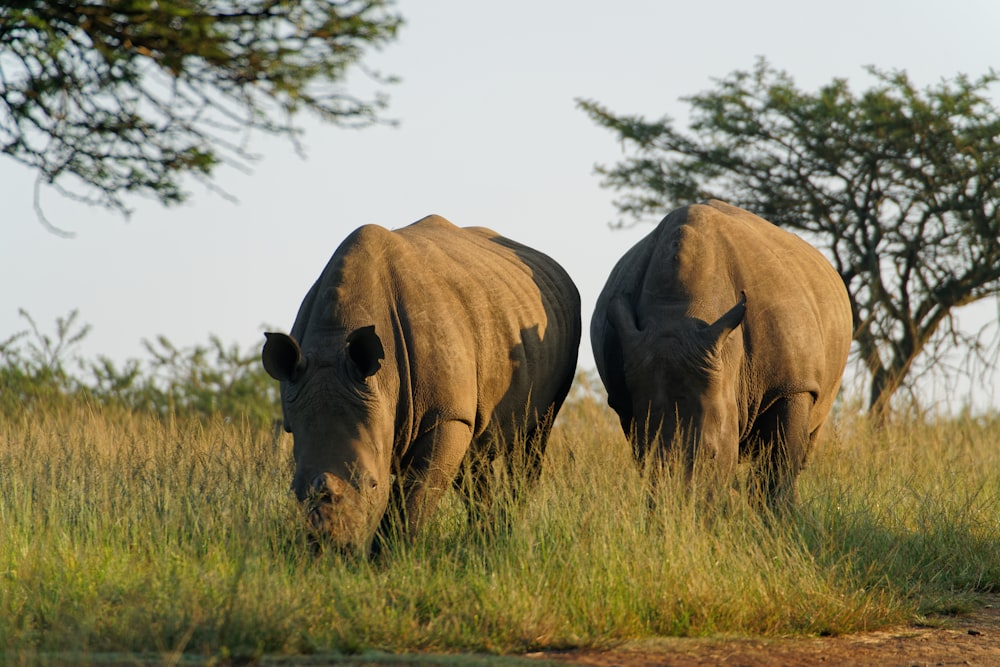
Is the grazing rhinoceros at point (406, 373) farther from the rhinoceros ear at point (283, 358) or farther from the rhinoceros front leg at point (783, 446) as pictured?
the rhinoceros front leg at point (783, 446)

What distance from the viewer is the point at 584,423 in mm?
10789

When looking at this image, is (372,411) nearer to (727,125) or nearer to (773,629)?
(773,629)

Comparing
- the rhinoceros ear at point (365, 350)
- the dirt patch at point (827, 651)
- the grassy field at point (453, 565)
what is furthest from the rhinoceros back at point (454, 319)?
the dirt patch at point (827, 651)

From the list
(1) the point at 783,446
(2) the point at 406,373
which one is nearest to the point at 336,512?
(2) the point at 406,373

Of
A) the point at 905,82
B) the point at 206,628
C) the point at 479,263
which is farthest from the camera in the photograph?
the point at 905,82

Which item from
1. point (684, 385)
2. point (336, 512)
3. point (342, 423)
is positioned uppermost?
point (684, 385)

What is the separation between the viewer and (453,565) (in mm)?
6297

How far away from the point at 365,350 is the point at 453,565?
116cm

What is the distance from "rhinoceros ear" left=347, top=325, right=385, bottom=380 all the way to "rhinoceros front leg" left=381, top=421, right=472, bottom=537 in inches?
25.7

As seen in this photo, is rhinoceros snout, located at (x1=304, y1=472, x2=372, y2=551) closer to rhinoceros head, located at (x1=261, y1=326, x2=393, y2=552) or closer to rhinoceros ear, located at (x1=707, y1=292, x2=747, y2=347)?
rhinoceros head, located at (x1=261, y1=326, x2=393, y2=552)

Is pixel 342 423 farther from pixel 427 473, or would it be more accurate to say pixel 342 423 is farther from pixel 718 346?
pixel 718 346

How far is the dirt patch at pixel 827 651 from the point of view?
5.22 m

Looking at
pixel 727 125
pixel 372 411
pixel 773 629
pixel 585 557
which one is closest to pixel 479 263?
pixel 372 411

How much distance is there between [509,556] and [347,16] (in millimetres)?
3943
